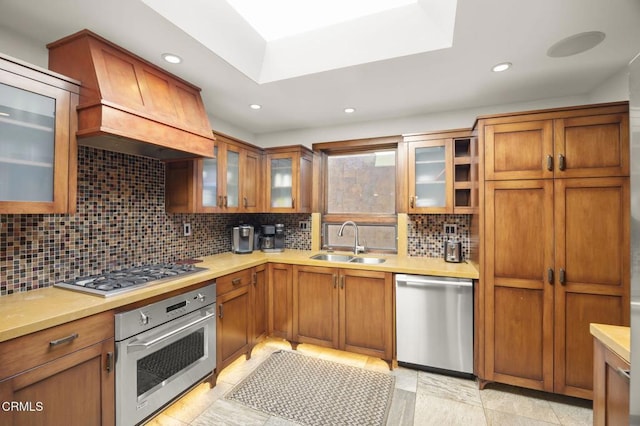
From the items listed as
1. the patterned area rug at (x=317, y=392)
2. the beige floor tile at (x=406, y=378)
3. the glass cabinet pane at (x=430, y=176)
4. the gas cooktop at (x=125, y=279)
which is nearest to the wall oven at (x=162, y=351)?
the gas cooktop at (x=125, y=279)

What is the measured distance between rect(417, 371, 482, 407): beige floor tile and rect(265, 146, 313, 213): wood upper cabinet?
196 cm

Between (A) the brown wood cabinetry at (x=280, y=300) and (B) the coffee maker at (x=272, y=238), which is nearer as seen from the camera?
(A) the brown wood cabinetry at (x=280, y=300)

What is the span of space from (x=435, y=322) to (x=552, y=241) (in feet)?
3.37

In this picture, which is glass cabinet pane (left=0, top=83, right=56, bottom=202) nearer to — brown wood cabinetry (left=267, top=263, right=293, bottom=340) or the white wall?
the white wall

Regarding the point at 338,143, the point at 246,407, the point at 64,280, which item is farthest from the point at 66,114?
the point at 338,143

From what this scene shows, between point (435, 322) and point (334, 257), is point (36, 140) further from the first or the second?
point (435, 322)

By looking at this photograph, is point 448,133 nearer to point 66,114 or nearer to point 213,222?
point 213,222

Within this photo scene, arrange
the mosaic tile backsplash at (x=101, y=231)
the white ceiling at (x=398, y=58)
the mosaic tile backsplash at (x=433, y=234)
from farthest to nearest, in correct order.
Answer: the mosaic tile backsplash at (x=433, y=234) → the mosaic tile backsplash at (x=101, y=231) → the white ceiling at (x=398, y=58)

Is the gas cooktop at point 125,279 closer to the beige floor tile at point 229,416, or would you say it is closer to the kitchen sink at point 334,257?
the beige floor tile at point 229,416

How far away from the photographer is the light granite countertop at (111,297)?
50.3 inches

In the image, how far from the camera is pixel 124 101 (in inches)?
66.2

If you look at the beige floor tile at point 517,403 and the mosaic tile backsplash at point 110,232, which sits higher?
the mosaic tile backsplash at point 110,232

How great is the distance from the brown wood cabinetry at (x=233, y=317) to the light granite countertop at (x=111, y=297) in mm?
100

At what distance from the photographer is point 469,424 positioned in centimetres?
183
